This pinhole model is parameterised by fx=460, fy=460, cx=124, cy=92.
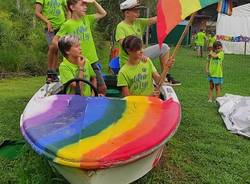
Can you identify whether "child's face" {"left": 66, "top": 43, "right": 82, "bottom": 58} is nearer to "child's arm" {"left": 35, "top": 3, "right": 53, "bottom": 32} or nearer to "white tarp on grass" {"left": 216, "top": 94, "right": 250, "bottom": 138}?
"child's arm" {"left": 35, "top": 3, "right": 53, "bottom": 32}

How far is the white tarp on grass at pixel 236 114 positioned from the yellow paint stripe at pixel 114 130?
7.89 ft

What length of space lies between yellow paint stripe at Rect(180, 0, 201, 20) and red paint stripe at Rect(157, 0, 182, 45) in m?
0.04

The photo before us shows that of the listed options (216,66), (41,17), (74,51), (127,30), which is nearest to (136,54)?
(74,51)

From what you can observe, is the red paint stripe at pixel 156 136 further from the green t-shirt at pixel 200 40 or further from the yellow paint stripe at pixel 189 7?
the green t-shirt at pixel 200 40

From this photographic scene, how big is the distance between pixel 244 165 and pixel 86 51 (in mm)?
2248

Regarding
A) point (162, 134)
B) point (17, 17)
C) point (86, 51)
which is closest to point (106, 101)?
point (162, 134)

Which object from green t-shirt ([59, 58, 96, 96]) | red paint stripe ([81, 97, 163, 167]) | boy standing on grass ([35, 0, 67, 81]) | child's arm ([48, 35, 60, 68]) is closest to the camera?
red paint stripe ([81, 97, 163, 167])

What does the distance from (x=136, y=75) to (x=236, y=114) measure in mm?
2246

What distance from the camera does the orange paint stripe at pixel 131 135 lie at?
3.27 meters

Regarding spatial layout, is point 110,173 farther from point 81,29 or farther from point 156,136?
point 81,29

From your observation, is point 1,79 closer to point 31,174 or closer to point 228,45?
point 31,174

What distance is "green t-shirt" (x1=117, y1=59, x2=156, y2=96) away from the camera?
4.85 metres

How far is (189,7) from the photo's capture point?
4.31 meters

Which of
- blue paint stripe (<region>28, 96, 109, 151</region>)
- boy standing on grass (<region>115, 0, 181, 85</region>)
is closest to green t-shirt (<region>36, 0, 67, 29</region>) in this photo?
boy standing on grass (<region>115, 0, 181, 85</region>)
